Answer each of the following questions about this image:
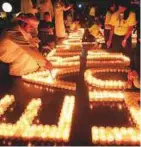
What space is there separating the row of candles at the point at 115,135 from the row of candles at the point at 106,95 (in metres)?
1.25

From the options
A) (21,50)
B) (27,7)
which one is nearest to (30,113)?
(21,50)

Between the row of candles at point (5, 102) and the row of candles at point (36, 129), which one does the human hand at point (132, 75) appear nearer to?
the row of candles at point (36, 129)

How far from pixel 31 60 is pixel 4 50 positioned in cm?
62

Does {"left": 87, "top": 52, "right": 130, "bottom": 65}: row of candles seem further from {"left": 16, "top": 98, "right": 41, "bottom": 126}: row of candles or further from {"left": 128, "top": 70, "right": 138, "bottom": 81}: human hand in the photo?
{"left": 16, "top": 98, "right": 41, "bottom": 126}: row of candles

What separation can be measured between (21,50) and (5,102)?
2.05 meters

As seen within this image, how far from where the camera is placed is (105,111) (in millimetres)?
5953

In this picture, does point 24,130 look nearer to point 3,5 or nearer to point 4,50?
point 4,50

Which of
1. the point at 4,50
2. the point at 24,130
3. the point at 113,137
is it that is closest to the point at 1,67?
the point at 4,50

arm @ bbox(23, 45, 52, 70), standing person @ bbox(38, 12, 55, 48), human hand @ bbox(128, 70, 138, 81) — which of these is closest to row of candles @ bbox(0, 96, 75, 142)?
human hand @ bbox(128, 70, 138, 81)

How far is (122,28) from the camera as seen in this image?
1227 cm

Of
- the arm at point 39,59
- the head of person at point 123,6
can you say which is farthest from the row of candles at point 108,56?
the arm at point 39,59

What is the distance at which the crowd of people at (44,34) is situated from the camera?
26.9ft

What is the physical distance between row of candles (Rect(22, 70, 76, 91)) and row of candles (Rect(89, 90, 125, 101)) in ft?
2.27

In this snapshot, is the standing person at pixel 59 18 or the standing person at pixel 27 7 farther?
the standing person at pixel 59 18
